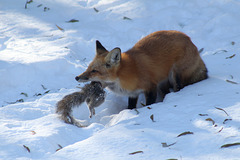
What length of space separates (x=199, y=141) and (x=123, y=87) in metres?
2.07

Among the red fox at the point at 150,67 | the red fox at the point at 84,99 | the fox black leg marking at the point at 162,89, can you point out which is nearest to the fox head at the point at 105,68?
the red fox at the point at 150,67

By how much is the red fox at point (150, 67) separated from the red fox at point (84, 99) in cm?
17

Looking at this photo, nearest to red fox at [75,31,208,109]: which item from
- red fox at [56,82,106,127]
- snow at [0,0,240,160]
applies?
red fox at [56,82,106,127]

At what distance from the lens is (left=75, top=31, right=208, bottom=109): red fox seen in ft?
14.7

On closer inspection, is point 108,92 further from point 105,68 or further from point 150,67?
point 150,67

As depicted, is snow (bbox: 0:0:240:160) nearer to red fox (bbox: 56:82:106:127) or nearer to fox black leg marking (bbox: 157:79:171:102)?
red fox (bbox: 56:82:106:127)

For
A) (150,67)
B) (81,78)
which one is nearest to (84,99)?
(81,78)

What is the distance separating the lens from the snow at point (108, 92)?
2816 mm

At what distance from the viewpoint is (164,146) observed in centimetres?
270

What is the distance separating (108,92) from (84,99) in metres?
0.87

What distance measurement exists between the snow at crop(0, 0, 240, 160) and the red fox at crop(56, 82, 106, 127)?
171 mm

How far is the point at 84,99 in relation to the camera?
445 centimetres

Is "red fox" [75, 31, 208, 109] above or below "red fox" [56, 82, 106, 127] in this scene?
above

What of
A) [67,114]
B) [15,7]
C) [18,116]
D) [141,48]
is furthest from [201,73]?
[15,7]
